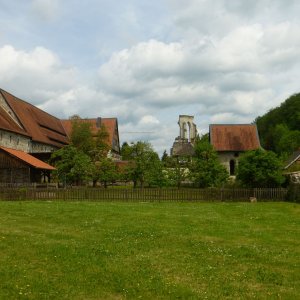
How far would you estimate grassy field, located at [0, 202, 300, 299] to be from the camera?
819cm

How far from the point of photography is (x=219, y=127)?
62.8m

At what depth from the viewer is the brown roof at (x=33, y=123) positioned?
1929 inches

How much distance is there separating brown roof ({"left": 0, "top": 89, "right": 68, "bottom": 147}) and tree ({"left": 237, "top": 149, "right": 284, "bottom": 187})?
25189 millimetres

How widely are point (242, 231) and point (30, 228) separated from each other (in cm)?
777

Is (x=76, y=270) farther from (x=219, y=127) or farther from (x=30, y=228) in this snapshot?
(x=219, y=127)

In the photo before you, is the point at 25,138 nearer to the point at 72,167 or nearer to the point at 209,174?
the point at 72,167

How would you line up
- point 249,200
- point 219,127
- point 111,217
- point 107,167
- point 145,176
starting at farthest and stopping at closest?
point 219,127, point 107,167, point 145,176, point 249,200, point 111,217

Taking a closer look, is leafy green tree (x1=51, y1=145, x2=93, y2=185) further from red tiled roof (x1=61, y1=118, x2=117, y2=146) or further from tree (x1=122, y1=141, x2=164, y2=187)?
red tiled roof (x1=61, y1=118, x2=117, y2=146)

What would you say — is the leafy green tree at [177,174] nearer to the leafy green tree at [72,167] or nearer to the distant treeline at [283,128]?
the leafy green tree at [72,167]

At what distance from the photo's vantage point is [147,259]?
34.9ft

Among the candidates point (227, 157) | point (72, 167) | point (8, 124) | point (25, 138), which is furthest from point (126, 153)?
point (72, 167)

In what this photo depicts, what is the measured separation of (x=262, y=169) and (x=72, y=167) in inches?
797

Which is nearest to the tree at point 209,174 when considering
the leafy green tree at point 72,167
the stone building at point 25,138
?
the leafy green tree at point 72,167

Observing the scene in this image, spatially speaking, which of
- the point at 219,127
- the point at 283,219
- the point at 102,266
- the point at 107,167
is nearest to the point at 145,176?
the point at 107,167
